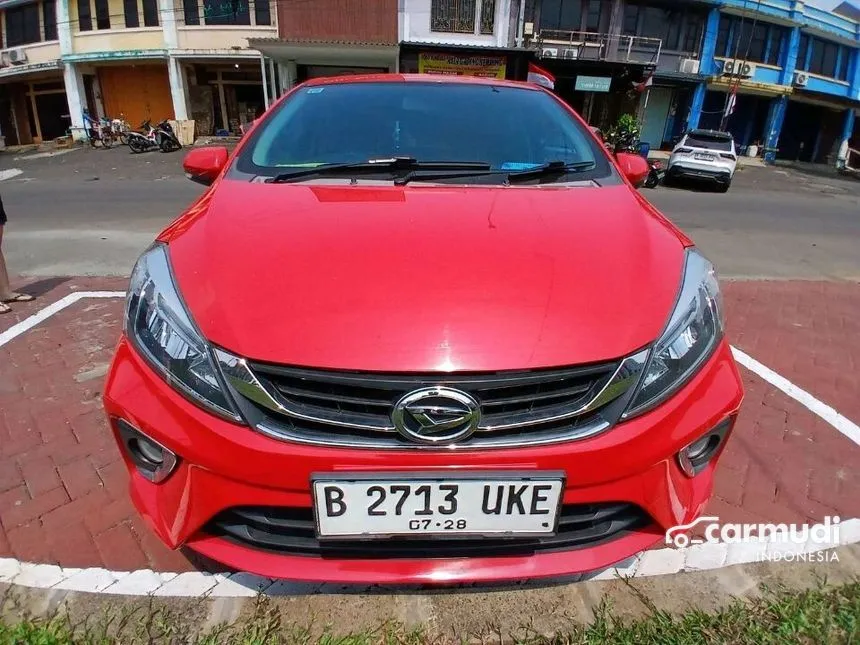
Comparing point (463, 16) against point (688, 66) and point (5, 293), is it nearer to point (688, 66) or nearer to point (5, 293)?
point (688, 66)

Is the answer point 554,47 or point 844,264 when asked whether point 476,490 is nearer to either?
point 844,264

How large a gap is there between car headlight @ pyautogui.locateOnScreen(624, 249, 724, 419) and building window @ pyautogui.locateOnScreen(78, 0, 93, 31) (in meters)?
28.5

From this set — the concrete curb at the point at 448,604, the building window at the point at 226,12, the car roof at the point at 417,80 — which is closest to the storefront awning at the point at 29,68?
the building window at the point at 226,12

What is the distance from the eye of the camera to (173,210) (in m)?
8.47

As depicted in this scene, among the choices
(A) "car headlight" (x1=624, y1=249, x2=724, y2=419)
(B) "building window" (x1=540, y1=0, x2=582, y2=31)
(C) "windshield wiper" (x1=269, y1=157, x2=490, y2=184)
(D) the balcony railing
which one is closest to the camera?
(A) "car headlight" (x1=624, y1=249, x2=724, y2=419)

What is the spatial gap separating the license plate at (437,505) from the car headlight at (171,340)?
0.31 meters

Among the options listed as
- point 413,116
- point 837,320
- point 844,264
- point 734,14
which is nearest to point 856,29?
point 734,14

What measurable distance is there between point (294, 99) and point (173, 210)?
6.79 meters

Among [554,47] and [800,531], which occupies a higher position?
[554,47]

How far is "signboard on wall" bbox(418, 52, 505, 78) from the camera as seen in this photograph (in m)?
19.0

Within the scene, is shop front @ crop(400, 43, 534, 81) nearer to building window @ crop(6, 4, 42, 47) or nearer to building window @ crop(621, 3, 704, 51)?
building window @ crop(621, 3, 704, 51)


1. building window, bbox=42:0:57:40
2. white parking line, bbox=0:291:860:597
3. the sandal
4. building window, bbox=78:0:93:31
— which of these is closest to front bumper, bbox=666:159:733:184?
white parking line, bbox=0:291:860:597

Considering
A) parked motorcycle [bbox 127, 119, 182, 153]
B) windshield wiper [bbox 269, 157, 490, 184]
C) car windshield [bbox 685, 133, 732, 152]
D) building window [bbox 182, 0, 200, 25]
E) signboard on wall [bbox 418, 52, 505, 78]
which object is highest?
building window [bbox 182, 0, 200, 25]

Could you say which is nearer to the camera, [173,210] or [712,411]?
[712,411]
